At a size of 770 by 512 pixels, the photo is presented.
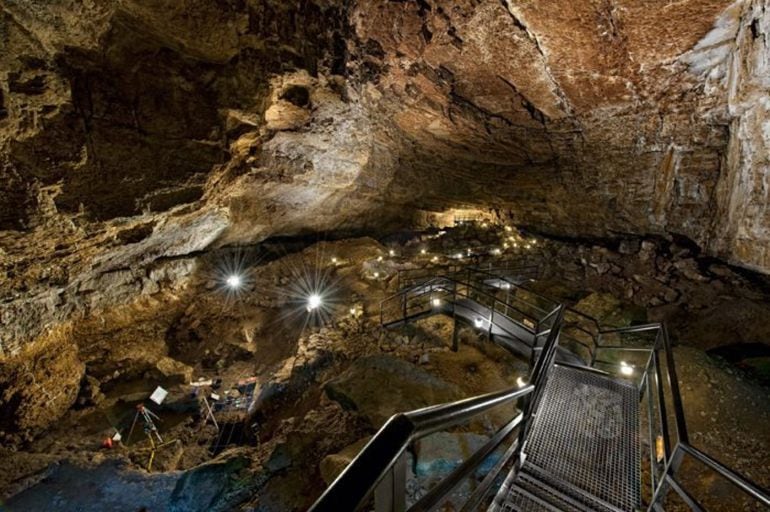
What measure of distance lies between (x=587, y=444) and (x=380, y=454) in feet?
10.2

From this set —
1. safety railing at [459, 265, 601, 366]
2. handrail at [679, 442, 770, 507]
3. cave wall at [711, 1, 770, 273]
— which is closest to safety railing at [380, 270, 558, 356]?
safety railing at [459, 265, 601, 366]

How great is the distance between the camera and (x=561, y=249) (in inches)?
500

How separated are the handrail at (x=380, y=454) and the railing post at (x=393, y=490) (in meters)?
0.07

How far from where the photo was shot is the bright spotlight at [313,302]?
35.1ft

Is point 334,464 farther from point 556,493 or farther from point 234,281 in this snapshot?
point 234,281

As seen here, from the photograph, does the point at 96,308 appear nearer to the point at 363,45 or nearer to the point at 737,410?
the point at 363,45

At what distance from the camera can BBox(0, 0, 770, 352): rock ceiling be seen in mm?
4582

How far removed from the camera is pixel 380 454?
47.7 inches

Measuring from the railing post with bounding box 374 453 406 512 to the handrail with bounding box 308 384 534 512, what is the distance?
0.24 feet

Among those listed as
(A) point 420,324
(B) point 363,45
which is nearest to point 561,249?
(A) point 420,324

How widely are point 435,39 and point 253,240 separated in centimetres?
1038

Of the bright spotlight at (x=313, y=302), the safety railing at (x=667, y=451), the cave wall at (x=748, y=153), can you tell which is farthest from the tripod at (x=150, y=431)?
the cave wall at (x=748, y=153)

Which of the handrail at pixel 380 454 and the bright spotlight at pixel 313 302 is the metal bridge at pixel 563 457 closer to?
the handrail at pixel 380 454

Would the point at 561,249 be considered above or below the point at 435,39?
below
